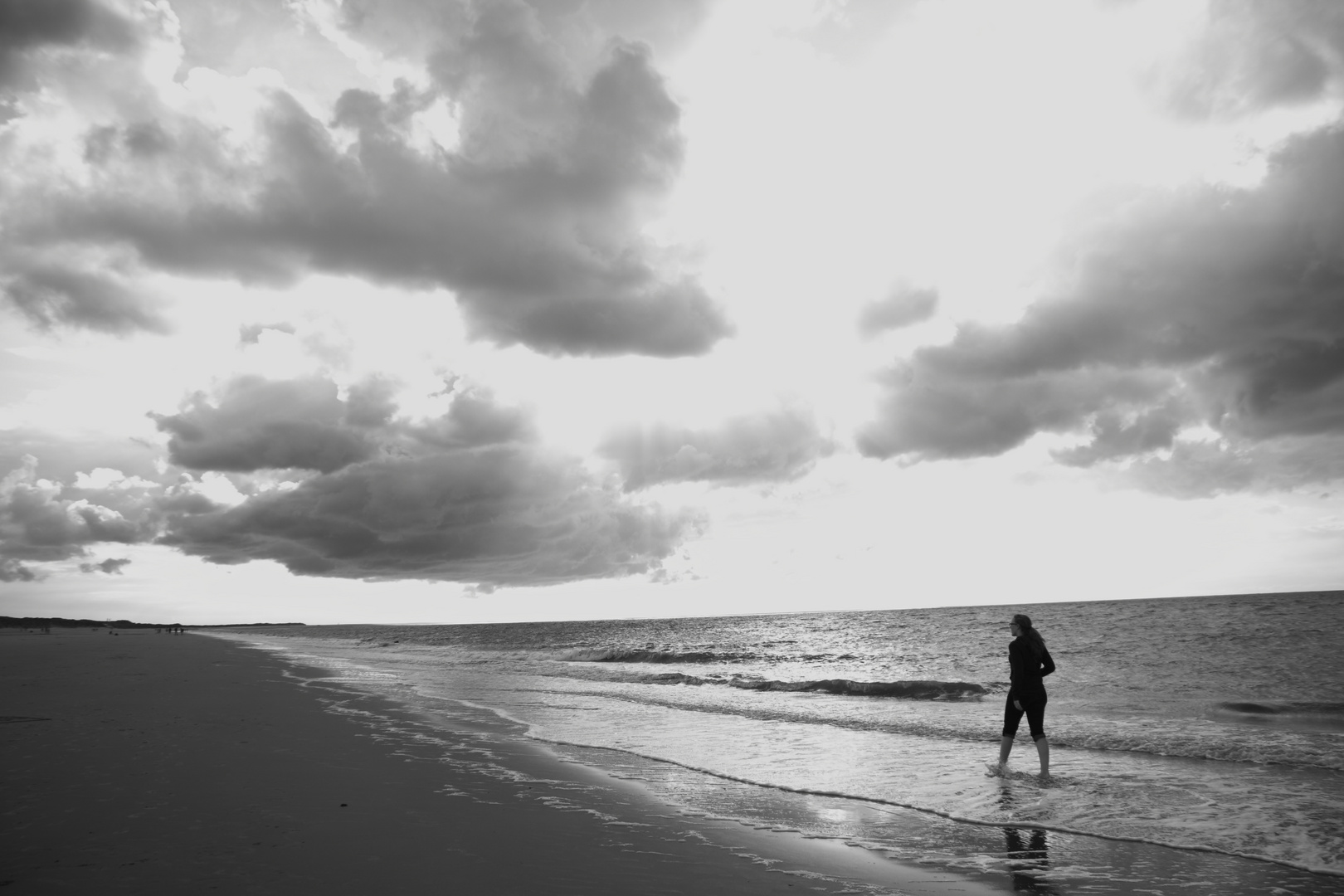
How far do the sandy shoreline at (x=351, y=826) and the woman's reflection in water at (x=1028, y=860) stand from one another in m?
0.31

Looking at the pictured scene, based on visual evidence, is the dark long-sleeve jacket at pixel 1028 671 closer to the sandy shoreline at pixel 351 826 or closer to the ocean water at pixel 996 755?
the ocean water at pixel 996 755

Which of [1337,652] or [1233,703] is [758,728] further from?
[1337,652]

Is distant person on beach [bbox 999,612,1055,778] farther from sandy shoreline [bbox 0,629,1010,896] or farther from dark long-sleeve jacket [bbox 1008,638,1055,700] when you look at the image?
sandy shoreline [bbox 0,629,1010,896]

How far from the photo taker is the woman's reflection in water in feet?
23.9

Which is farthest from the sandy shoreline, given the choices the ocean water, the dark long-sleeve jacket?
the dark long-sleeve jacket

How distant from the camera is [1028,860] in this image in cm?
816

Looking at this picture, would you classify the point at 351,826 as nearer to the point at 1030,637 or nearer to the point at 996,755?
the point at 1030,637

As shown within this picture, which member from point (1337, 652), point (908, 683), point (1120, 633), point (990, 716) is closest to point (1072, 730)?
point (990, 716)

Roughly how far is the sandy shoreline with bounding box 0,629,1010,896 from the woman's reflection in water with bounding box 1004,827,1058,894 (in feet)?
1.02

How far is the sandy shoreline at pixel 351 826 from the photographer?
6.40 metres

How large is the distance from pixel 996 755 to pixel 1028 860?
7.27 meters

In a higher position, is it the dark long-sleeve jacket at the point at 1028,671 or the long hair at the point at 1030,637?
the long hair at the point at 1030,637

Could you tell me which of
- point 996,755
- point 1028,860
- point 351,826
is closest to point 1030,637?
point 996,755

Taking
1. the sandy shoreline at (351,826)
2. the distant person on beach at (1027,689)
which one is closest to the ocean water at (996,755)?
the distant person on beach at (1027,689)
